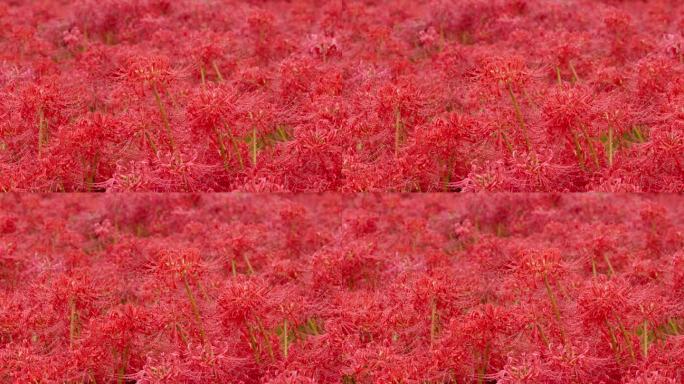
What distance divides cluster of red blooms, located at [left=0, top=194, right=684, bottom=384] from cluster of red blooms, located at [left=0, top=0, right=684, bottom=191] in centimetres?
77

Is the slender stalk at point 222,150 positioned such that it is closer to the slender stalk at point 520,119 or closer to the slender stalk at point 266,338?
the slender stalk at point 266,338

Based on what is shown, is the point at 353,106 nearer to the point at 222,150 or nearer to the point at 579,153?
the point at 222,150

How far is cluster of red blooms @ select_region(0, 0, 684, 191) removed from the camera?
6.44 metres

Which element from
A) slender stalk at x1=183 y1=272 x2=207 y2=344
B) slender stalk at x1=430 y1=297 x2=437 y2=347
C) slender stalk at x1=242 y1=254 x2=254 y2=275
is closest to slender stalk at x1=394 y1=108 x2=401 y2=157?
slender stalk at x1=430 y1=297 x2=437 y2=347

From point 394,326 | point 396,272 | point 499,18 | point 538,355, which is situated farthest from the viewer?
point 499,18

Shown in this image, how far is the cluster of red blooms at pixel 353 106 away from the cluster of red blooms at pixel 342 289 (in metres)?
0.77

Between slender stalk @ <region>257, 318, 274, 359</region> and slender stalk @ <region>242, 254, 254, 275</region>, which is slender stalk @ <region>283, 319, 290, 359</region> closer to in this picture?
slender stalk @ <region>257, 318, 274, 359</region>

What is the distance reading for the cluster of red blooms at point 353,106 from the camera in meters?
6.44

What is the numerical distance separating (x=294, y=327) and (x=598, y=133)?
8.83 feet

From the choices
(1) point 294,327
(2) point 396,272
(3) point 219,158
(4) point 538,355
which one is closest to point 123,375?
(1) point 294,327

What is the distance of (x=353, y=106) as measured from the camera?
22.3 ft

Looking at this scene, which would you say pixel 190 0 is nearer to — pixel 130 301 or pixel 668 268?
pixel 130 301

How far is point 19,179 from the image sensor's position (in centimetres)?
651

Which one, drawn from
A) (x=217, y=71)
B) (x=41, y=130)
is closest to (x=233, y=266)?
(x=217, y=71)
